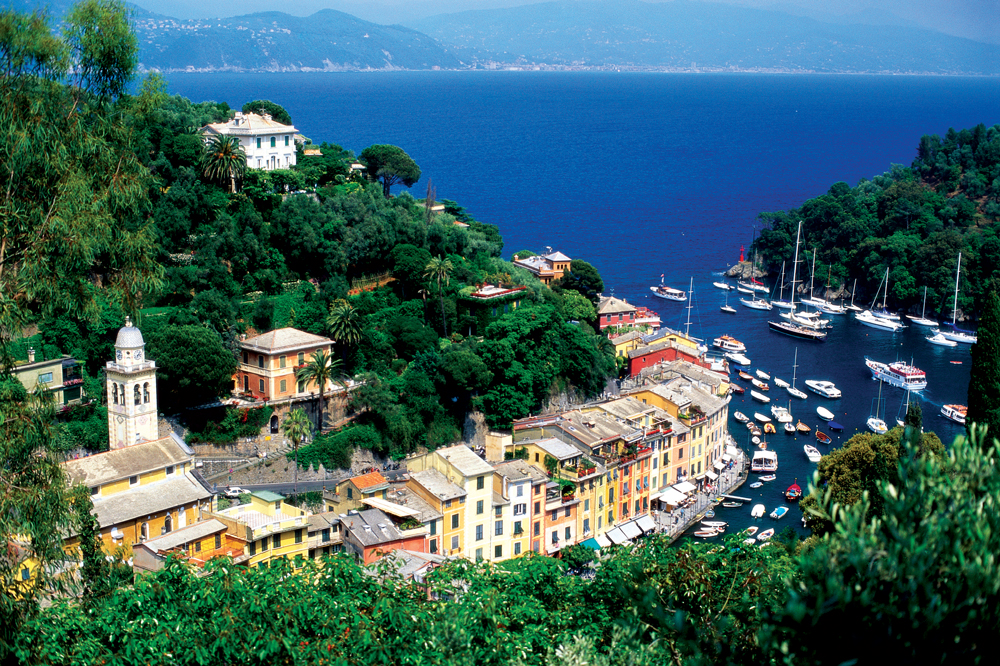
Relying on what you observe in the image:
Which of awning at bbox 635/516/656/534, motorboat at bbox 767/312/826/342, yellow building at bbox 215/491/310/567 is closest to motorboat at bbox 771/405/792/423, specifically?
awning at bbox 635/516/656/534

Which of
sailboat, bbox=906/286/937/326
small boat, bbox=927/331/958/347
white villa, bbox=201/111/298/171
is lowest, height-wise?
small boat, bbox=927/331/958/347

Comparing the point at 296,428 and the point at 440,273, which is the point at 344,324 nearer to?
the point at 296,428

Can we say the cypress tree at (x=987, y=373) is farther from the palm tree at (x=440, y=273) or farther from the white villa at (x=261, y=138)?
the white villa at (x=261, y=138)

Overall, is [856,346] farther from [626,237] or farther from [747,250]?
[626,237]

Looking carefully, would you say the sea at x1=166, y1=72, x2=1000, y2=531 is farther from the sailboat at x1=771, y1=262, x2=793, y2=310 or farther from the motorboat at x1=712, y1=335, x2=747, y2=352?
the sailboat at x1=771, y1=262, x2=793, y2=310

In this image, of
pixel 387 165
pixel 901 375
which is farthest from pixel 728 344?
pixel 387 165

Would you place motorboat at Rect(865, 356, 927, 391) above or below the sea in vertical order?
below

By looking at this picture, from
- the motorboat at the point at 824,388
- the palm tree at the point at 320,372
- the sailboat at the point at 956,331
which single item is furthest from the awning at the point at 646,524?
the sailboat at the point at 956,331
